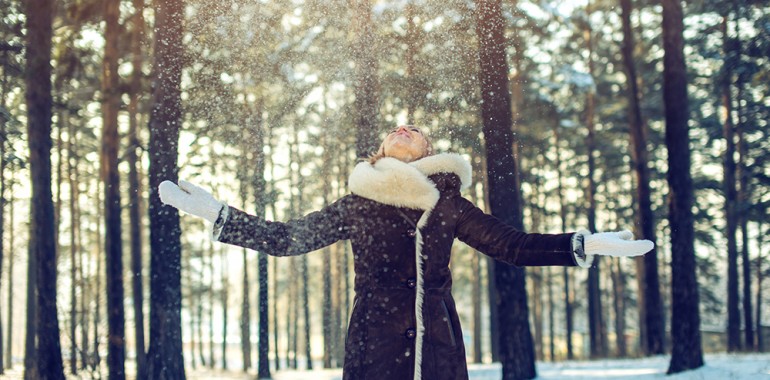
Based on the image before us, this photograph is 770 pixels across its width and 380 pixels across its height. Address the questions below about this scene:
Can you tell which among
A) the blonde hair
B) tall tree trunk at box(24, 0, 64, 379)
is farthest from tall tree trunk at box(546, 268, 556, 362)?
the blonde hair

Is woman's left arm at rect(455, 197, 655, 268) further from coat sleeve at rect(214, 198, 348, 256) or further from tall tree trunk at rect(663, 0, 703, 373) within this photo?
tall tree trunk at rect(663, 0, 703, 373)

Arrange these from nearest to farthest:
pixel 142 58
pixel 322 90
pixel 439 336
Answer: pixel 439 336, pixel 142 58, pixel 322 90

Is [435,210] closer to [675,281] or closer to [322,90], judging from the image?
[675,281]

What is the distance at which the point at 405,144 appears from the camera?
4.45 m

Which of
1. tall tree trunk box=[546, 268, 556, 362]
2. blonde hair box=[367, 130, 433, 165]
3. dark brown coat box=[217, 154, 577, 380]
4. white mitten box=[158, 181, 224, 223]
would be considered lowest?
tall tree trunk box=[546, 268, 556, 362]

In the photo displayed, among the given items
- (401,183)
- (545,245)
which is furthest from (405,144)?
(545,245)

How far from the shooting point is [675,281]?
574 inches

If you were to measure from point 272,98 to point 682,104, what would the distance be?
11.7 meters

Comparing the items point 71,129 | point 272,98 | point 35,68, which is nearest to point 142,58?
point 35,68

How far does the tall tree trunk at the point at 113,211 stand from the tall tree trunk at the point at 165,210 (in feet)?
13.5

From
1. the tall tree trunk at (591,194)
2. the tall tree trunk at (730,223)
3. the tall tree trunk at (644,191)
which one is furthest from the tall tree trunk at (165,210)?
the tall tree trunk at (730,223)

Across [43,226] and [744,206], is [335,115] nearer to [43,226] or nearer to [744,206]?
[43,226]

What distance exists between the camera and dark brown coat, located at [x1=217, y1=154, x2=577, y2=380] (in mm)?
4113

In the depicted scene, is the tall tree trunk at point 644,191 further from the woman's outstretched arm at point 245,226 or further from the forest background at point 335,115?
the woman's outstretched arm at point 245,226
